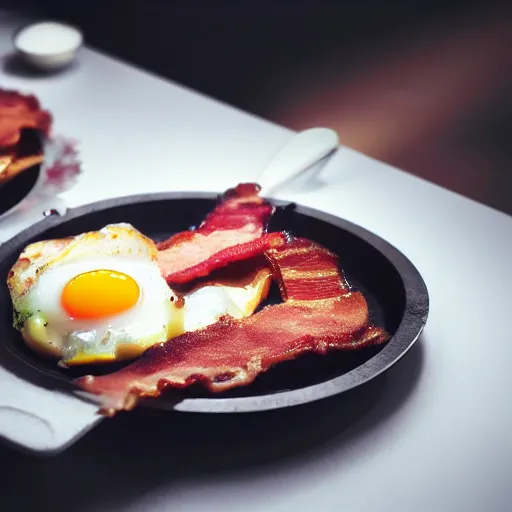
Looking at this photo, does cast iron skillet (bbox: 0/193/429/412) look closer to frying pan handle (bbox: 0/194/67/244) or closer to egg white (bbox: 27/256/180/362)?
egg white (bbox: 27/256/180/362)

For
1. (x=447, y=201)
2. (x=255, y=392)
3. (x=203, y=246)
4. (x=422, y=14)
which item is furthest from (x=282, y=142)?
(x=422, y=14)

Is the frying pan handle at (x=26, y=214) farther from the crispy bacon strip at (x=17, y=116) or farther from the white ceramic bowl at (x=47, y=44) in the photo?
the white ceramic bowl at (x=47, y=44)

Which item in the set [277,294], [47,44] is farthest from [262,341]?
[47,44]

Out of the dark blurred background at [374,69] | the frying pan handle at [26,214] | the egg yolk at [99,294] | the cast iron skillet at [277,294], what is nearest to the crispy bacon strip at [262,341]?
the cast iron skillet at [277,294]

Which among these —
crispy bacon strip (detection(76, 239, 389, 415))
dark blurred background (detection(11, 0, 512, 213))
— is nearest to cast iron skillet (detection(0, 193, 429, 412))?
crispy bacon strip (detection(76, 239, 389, 415))

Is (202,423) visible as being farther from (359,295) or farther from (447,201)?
(447,201)
